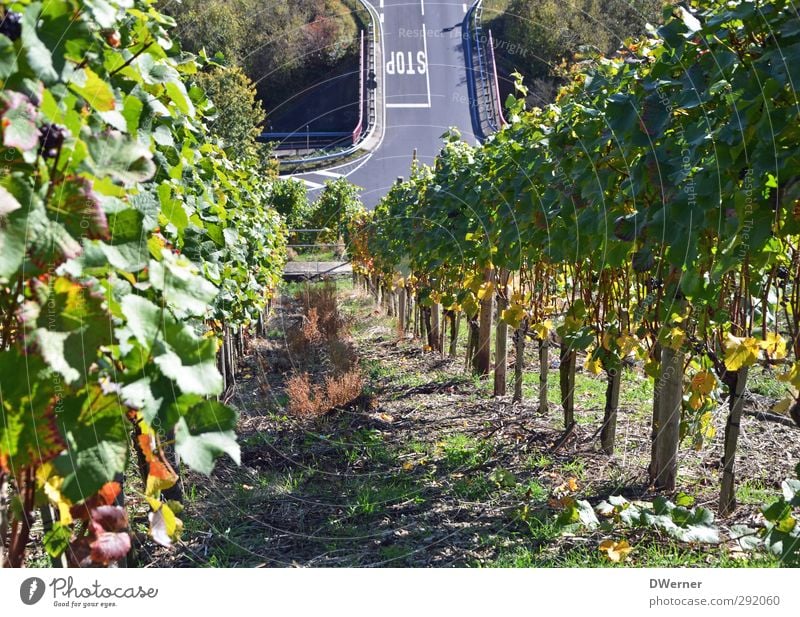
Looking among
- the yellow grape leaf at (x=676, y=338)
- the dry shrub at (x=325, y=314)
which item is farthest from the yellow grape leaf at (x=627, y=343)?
the dry shrub at (x=325, y=314)

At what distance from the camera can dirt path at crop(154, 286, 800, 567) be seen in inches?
155

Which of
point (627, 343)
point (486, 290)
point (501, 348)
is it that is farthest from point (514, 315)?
point (501, 348)

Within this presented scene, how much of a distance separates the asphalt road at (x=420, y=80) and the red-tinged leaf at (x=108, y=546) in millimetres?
18475

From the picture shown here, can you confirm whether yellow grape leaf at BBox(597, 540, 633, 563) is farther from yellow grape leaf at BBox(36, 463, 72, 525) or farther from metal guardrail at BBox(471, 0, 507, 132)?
metal guardrail at BBox(471, 0, 507, 132)

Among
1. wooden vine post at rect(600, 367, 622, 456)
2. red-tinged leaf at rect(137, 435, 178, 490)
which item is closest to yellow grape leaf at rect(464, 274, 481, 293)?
wooden vine post at rect(600, 367, 622, 456)

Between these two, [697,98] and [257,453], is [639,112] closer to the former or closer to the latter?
[697,98]

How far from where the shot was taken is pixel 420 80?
79.5ft

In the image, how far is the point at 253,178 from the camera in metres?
10.9

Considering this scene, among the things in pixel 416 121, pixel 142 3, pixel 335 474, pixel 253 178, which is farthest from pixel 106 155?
pixel 416 121

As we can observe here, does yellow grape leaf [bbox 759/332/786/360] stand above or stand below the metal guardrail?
below

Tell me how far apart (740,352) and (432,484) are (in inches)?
87.9

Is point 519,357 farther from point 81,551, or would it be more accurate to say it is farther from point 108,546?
point 108,546

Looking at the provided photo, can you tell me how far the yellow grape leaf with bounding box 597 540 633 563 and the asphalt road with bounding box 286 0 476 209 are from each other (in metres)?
17.0

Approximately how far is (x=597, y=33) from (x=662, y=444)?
7709 millimetres
